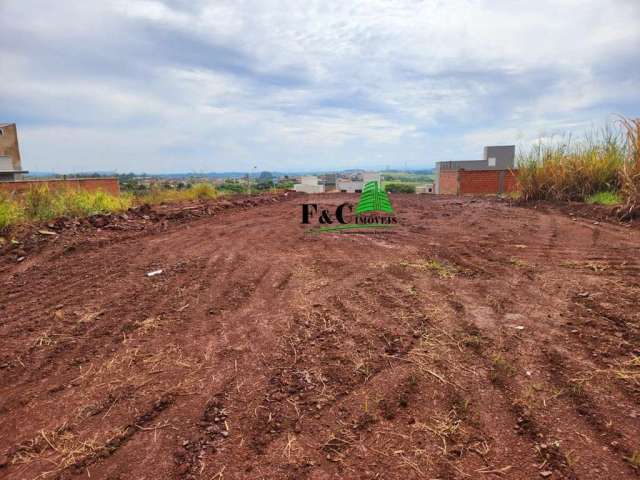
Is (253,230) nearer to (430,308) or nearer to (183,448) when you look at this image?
(430,308)

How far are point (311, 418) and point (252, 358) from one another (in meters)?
0.65

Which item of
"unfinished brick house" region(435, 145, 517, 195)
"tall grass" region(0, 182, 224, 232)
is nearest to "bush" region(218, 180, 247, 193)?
"tall grass" region(0, 182, 224, 232)

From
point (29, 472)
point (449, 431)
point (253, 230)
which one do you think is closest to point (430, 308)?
point (449, 431)

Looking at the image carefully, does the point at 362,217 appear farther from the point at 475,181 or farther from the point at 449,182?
the point at 449,182

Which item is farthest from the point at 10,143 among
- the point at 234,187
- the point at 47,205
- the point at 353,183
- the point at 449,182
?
the point at 449,182

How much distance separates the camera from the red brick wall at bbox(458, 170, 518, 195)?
53.9ft

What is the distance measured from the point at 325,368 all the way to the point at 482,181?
17.2 metres

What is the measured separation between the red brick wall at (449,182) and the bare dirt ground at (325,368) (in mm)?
14981

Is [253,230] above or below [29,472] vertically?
above

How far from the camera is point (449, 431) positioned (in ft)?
5.34

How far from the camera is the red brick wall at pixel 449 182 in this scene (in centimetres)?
1852

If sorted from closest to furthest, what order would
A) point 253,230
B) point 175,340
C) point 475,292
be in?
1. point 175,340
2. point 475,292
3. point 253,230

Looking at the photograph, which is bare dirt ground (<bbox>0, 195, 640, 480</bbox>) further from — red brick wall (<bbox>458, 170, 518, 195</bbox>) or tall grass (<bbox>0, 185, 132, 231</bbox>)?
red brick wall (<bbox>458, 170, 518, 195</bbox>)

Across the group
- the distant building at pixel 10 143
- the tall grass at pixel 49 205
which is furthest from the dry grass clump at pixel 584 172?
the distant building at pixel 10 143
